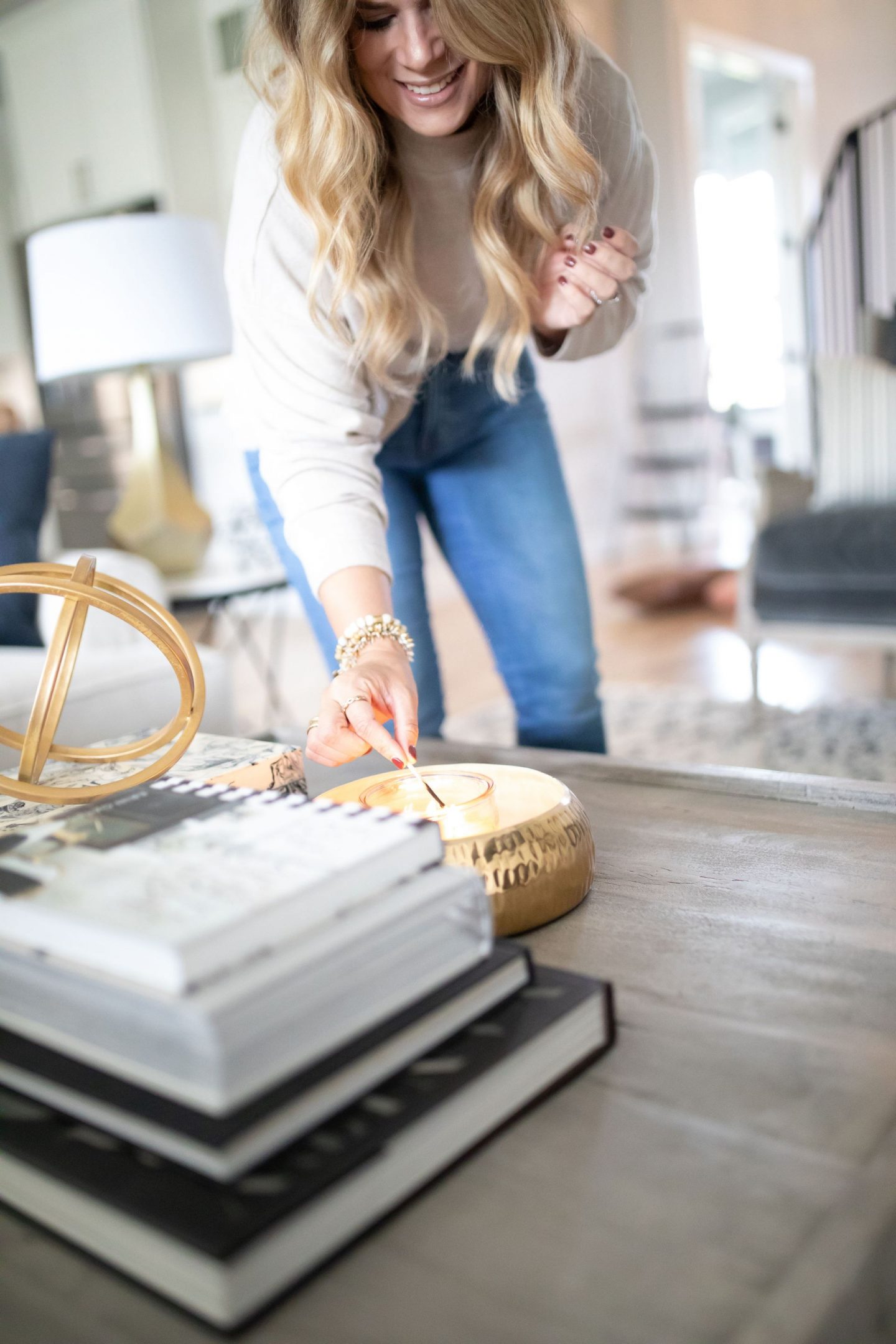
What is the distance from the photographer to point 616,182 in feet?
3.39

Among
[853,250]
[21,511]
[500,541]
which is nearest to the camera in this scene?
[500,541]

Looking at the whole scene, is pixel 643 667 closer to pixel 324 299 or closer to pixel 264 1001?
pixel 324 299

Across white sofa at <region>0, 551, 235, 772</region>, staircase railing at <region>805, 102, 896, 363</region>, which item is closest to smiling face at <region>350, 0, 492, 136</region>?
white sofa at <region>0, 551, 235, 772</region>

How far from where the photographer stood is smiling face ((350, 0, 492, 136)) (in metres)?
0.83

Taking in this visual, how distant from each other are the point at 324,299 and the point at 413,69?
197mm

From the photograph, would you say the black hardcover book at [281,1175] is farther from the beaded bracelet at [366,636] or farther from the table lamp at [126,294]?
the table lamp at [126,294]

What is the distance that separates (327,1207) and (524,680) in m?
0.89

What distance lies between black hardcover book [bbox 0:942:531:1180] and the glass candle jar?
0.15 m

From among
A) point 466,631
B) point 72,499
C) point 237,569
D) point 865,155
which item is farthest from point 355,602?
point 865,155

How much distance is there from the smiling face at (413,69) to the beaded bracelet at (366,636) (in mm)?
406

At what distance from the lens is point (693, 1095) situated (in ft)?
1.62

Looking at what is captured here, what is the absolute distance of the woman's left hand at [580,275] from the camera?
3.23ft

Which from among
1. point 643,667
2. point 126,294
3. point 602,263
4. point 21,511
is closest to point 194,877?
point 602,263

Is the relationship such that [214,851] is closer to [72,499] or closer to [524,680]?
[524,680]
